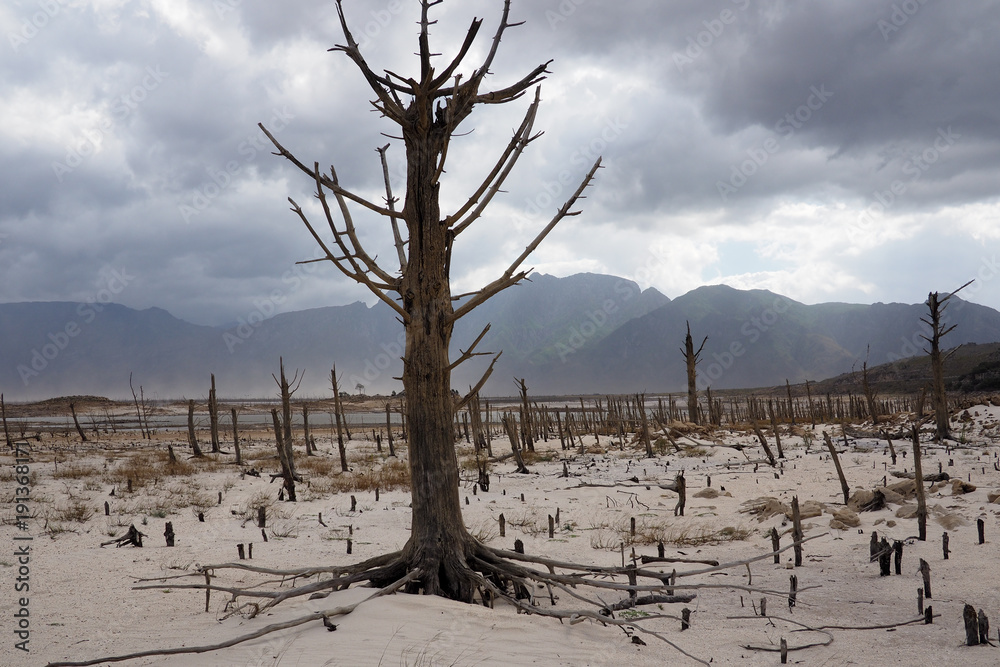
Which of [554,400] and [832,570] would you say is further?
[554,400]

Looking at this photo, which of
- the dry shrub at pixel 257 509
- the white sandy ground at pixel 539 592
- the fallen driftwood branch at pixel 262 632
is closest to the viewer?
the fallen driftwood branch at pixel 262 632

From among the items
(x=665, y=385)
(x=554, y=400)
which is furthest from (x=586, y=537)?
(x=665, y=385)

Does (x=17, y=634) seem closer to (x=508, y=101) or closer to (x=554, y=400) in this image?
(x=508, y=101)

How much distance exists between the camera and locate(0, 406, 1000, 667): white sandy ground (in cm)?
391

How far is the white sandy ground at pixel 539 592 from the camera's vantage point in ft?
12.8

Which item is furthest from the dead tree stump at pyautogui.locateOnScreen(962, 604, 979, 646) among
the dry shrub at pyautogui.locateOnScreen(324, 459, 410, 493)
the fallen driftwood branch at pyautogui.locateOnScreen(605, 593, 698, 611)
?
the dry shrub at pyautogui.locateOnScreen(324, 459, 410, 493)

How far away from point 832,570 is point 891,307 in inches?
8791

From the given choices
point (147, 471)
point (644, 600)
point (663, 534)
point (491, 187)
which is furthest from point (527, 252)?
point (147, 471)

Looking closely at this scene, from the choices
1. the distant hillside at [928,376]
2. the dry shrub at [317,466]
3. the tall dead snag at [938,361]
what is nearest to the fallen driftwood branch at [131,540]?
the dry shrub at [317,466]

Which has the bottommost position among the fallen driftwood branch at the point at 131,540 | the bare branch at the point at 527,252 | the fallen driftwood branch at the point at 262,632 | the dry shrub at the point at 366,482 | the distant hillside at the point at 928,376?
the distant hillside at the point at 928,376

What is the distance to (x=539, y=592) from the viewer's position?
18.2 ft

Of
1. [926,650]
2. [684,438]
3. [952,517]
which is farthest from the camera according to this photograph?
[684,438]

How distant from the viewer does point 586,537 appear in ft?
28.6

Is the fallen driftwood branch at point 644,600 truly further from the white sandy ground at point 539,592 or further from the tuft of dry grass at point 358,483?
the tuft of dry grass at point 358,483
